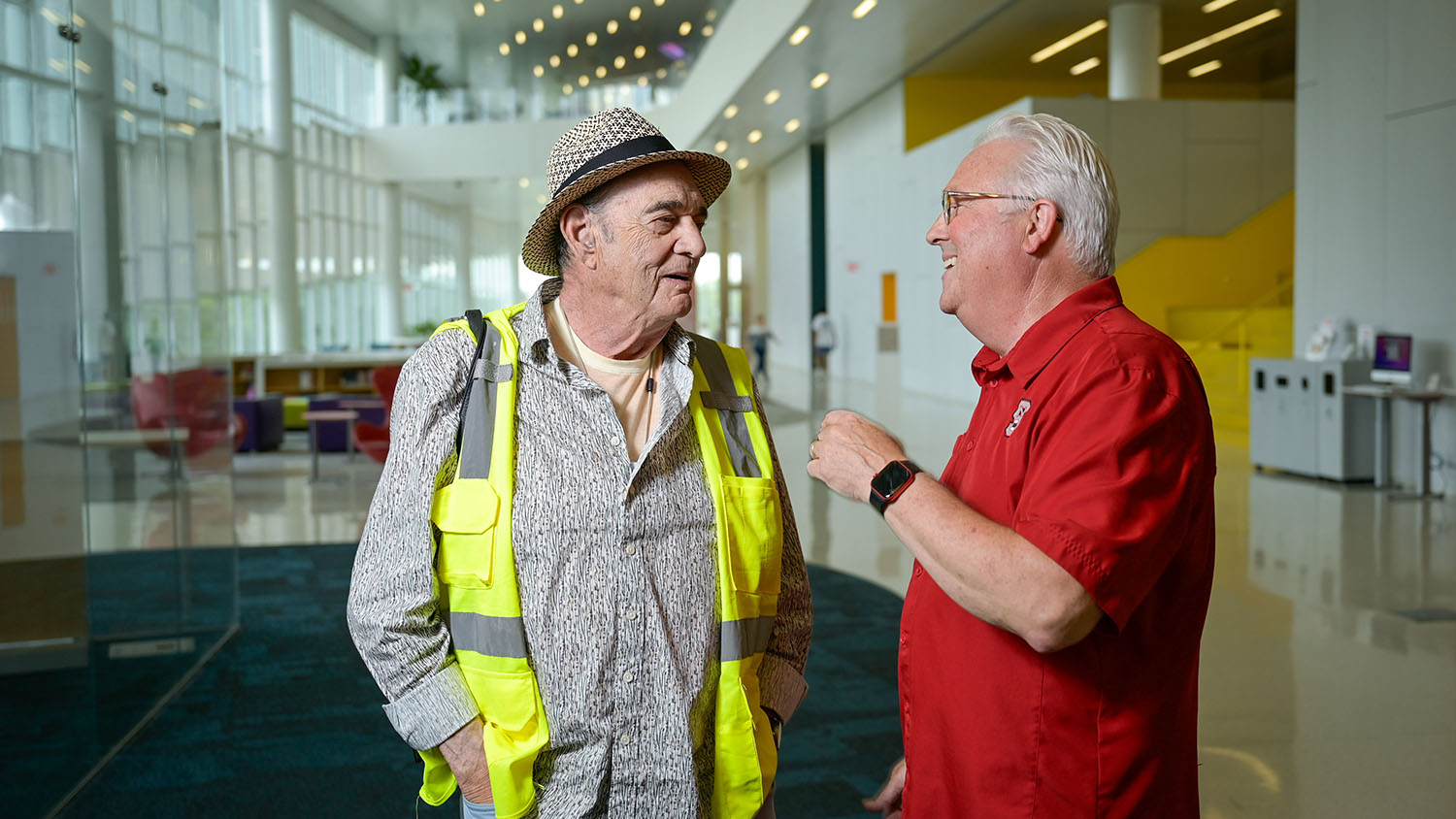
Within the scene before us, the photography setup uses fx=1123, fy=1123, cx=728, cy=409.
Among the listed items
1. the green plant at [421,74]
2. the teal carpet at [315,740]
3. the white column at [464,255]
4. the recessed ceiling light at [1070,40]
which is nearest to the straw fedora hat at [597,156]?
the teal carpet at [315,740]

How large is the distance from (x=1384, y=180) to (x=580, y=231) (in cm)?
1012

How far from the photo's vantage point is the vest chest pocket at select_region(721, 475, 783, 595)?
1.82 m

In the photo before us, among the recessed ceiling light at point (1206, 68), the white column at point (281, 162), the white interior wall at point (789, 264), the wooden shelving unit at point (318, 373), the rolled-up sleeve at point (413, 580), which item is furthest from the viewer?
the white interior wall at point (789, 264)

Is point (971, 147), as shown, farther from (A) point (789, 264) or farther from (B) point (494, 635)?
(A) point (789, 264)

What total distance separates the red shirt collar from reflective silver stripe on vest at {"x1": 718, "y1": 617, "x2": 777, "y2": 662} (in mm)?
592

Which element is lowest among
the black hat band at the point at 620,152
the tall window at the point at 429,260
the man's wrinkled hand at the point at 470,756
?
the man's wrinkled hand at the point at 470,756

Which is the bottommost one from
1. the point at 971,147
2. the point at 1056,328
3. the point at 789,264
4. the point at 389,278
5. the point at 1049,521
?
the point at 1049,521

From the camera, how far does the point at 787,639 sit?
2002mm

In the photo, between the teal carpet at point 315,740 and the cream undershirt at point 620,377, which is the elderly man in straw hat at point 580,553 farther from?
the teal carpet at point 315,740

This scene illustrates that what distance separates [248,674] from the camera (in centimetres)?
485

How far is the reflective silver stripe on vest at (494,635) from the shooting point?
5.52 feet

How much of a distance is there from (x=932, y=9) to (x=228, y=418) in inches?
463

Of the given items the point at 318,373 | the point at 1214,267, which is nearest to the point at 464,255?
the point at 318,373

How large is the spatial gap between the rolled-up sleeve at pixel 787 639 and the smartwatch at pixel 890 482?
0.48 m
